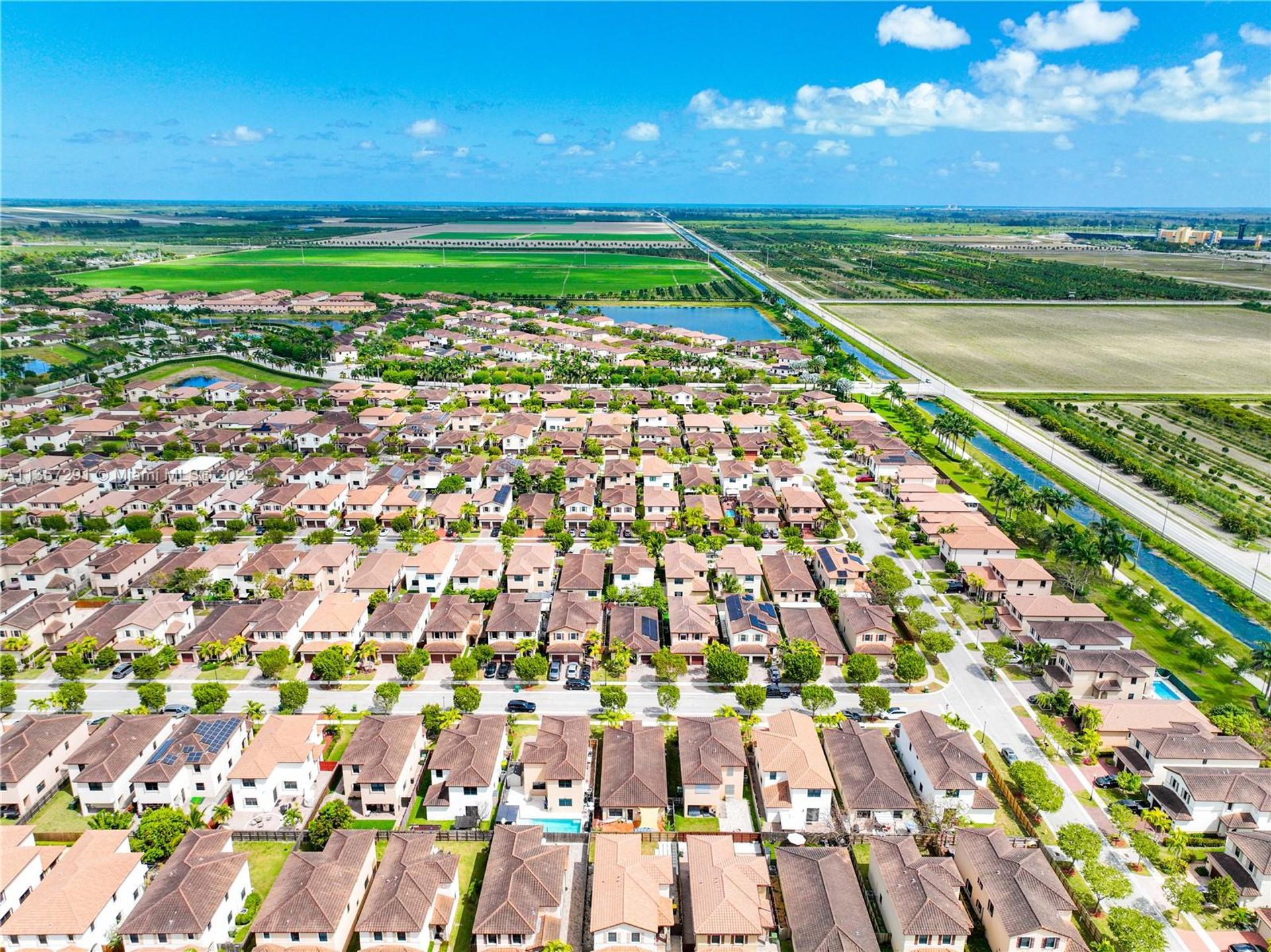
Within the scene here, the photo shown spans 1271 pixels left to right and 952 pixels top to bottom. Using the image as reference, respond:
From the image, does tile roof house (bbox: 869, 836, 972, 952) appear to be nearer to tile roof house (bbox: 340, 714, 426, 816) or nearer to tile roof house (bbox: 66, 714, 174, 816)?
tile roof house (bbox: 340, 714, 426, 816)

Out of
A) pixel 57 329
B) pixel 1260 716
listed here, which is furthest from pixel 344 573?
pixel 57 329

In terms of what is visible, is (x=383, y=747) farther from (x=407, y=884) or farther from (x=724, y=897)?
(x=724, y=897)

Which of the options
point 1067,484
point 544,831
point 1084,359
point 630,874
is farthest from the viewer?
point 1084,359

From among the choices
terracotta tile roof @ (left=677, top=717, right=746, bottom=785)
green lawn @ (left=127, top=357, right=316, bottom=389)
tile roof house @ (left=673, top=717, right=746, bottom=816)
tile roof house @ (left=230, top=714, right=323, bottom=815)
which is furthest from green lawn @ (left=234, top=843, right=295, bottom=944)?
green lawn @ (left=127, top=357, right=316, bottom=389)

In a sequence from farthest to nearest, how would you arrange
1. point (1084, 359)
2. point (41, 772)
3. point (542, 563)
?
point (1084, 359)
point (542, 563)
point (41, 772)

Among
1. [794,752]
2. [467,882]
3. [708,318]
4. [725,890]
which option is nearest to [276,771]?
[467,882]

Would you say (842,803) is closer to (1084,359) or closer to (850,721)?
(850,721)
